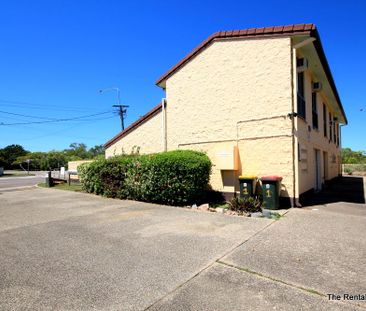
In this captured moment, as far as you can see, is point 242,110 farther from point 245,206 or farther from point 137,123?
point 137,123

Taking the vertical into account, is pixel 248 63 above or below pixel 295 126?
above

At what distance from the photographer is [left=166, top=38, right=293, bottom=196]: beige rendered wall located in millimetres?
8719

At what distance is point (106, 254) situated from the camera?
4430 millimetres

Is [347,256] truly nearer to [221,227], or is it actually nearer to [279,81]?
[221,227]

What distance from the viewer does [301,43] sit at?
853 cm

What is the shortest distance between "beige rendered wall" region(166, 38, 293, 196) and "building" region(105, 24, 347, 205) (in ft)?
0.11

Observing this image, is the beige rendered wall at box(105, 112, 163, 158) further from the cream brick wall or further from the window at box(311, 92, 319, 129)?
the window at box(311, 92, 319, 129)

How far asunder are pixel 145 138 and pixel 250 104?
587 cm

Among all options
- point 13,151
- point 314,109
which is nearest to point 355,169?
point 314,109

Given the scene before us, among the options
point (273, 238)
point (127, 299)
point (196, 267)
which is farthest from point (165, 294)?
point (273, 238)

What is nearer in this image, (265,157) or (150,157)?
(265,157)

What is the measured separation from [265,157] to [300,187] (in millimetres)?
1538

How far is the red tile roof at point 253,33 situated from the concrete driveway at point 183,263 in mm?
5803

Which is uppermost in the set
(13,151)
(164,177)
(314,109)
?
(13,151)
